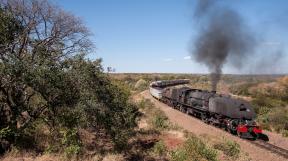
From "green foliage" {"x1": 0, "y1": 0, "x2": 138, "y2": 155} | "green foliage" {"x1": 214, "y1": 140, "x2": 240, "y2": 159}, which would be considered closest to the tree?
"green foliage" {"x1": 0, "y1": 0, "x2": 138, "y2": 155}

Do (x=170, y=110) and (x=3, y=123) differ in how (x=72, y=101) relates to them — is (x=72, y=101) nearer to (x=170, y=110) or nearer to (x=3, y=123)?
(x=3, y=123)

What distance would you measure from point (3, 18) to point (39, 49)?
221 cm

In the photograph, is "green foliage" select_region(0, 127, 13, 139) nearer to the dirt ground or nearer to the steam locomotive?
the dirt ground

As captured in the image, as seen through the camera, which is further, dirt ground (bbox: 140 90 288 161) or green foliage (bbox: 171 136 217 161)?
dirt ground (bbox: 140 90 288 161)

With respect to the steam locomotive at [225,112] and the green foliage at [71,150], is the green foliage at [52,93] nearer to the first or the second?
the green foliage at [71,150]

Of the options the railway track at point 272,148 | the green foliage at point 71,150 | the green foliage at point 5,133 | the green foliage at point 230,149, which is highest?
the green foliage at point 5,133

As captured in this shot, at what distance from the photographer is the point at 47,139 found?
753 inches

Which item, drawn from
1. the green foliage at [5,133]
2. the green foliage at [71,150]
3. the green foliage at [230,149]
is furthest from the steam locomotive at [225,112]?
the green foliage at [5,133]

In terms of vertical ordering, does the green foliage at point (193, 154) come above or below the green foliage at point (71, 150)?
below

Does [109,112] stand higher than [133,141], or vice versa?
[109,112]

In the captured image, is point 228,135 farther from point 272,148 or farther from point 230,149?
point 230,149

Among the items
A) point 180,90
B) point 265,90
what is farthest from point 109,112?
point 265,90

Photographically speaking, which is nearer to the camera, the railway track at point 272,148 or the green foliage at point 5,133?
the green foliage at point 5,133

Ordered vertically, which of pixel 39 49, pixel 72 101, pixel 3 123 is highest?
pixel 39 49
